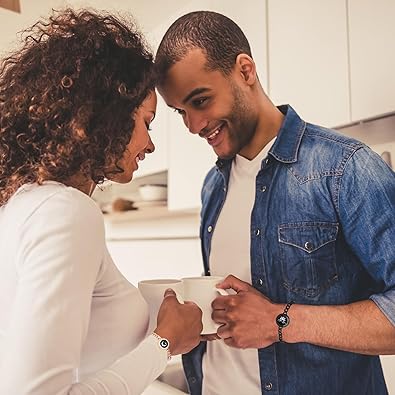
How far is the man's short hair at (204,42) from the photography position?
46.0 inches

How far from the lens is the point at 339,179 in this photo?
0.99 meters

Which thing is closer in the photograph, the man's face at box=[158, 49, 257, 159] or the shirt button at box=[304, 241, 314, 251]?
the shirt button at box=[304, 241, 314, 251]

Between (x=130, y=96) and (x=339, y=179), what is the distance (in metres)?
0.45

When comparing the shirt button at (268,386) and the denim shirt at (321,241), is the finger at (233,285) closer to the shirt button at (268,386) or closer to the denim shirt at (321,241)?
the denim shirt at (321,241)

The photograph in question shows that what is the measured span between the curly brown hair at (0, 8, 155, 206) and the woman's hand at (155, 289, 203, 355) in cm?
25

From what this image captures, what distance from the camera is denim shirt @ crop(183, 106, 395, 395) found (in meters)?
0.94

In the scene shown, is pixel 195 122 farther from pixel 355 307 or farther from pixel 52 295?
pixel 52 295

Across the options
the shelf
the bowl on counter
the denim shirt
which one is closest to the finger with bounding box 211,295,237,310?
the denim shirt

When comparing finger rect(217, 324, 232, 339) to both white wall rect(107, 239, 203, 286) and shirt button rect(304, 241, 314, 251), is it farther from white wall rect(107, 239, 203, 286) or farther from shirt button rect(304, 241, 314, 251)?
white wall rect(107, 239, 203, 286)

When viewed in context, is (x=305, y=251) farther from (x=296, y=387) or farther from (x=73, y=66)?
(x=73, y=66)

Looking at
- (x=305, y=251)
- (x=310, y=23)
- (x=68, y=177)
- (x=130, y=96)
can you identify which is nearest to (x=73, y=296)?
(x=68, y=177)

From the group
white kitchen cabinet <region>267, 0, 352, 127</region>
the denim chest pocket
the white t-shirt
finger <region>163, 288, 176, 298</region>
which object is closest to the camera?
finger <region>163, 288, 176, 298</region>

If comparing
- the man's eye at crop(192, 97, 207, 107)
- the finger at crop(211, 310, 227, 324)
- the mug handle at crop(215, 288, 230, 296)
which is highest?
the man's eye at crop(192, 97, 207, 107)

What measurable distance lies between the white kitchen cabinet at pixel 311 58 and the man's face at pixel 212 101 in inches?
11.8
